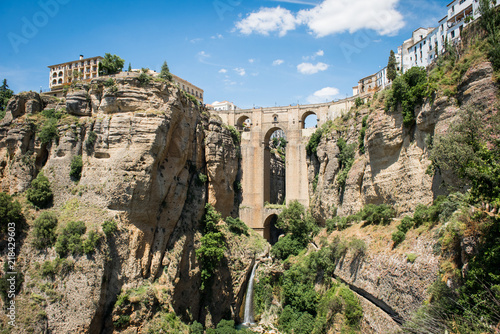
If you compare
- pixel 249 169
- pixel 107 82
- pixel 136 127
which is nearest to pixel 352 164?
pixel 249 169

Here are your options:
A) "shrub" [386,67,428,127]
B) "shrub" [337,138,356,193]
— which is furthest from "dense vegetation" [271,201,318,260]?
"shrub" [386,67,428,127]

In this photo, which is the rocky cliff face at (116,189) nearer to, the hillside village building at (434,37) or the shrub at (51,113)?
the shrub at (51,113)

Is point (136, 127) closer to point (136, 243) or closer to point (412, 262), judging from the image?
point (136, 243)

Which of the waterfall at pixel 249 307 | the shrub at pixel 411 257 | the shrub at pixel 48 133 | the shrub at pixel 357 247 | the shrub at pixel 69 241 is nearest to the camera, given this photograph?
the shrub at pixel 411 257

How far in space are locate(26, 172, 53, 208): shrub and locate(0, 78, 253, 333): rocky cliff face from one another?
0.56 m

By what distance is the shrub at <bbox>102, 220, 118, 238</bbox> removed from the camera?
25.8 metres

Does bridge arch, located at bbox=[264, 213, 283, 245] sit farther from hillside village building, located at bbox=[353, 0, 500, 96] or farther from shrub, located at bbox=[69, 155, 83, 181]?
shrub, located at bbox=[69, 155, 83, 181]

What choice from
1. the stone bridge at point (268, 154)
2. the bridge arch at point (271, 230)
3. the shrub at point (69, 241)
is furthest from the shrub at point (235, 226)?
the shrub at point (69, 241)

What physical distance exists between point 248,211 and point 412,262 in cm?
2649

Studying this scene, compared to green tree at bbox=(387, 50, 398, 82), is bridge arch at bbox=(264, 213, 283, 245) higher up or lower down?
lower down

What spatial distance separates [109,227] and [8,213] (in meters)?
6.28

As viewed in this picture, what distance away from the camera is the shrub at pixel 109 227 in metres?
25.8

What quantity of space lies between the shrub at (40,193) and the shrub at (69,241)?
415 centimetres

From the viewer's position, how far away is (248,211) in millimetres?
44344
